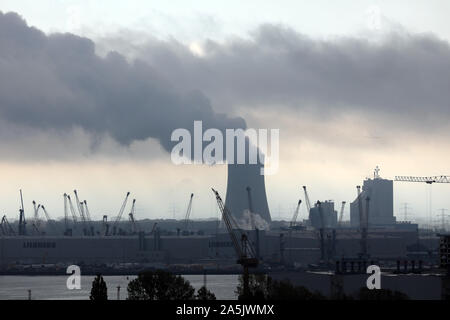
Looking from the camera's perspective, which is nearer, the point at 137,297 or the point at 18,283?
the point at 137,297

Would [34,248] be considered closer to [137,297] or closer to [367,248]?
[367,248]

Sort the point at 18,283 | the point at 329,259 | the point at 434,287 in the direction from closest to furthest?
the point at 434,287 → the point at 18,283 → the point at 329,259

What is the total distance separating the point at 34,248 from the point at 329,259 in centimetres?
4710

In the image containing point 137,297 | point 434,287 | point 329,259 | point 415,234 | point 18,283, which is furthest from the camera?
point 415,234

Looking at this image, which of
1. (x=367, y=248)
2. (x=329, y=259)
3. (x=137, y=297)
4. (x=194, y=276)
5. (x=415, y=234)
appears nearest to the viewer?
(x=137, y=297)

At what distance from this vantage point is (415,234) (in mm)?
180500

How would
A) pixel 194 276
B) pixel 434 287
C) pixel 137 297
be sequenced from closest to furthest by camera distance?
pixel 137 297 → pixel 434 287 → pixel 194 276

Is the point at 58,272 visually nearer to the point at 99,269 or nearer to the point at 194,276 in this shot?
the point at 99,269
